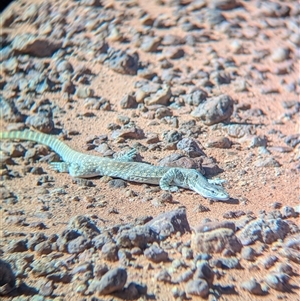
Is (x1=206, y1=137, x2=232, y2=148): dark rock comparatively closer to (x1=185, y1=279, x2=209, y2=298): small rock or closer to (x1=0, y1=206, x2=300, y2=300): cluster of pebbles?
(x1=0, y1=206, x2=300, y2=300): cluster of pebbles

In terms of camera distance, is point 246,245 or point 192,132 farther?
point 192,132

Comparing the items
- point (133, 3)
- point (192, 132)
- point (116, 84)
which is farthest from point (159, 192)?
point (133, 3)

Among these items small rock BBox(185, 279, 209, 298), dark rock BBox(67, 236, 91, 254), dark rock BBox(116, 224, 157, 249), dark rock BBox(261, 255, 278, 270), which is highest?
small rock BBox(185, 279, 209, 298)

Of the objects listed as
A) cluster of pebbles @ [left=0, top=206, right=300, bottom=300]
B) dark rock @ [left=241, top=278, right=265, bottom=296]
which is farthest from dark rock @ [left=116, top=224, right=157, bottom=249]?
dark rock @ [left=241, top=278, right=265, bottom=296]

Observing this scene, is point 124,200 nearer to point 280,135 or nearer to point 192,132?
point 192,132

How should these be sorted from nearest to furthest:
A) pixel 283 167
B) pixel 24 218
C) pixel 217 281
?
pixel 217 281 < pixel 24 218 < pixel 283 167

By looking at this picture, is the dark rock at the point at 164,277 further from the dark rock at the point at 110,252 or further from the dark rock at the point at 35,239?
the dark rock at the point at 35,239

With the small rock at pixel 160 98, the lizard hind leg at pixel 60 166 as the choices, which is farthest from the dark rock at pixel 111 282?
the small rock at pixel 160 98

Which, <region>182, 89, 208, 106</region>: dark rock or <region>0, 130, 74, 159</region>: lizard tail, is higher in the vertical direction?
<region>182, 89, 208, 106</region>: dark rock
